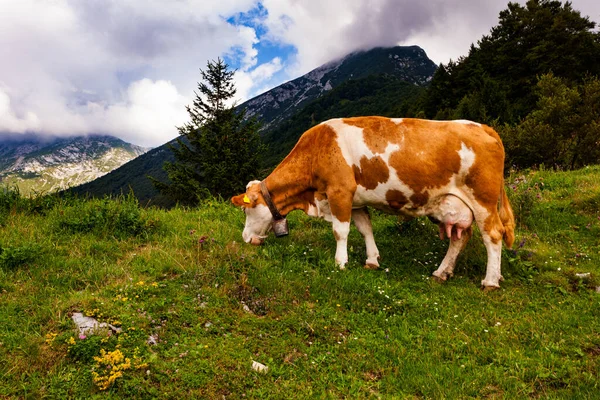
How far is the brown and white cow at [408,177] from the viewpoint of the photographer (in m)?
5.53

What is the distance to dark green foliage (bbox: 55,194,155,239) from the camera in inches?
271

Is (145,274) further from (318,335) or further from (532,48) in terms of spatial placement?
(532,48)

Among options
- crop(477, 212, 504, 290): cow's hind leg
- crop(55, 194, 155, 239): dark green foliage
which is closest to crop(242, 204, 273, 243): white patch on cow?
crop(55, 194, 155, 239): dark green foliage

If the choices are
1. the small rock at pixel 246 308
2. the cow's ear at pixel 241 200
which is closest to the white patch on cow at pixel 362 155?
the cow's ear at pixel 241 200

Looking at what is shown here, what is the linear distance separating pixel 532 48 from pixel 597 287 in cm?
5522

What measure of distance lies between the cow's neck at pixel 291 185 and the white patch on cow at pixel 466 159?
2536 mm

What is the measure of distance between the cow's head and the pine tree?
19153 millimetres

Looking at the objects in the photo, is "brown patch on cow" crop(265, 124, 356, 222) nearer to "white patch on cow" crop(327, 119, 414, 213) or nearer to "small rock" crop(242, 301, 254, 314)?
"white patch on cow" crop(327, 119, 414, 213)

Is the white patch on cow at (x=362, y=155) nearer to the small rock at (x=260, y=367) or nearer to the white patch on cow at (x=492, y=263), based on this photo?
the white patch on cow at (x=492, y=263)

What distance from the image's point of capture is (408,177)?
18.6 feet

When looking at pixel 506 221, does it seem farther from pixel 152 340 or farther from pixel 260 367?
pixel 152 340

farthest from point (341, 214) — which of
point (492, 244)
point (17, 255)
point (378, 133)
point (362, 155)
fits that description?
point (17, 255)

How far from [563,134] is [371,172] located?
20.2m

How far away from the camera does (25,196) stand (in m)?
8.04
